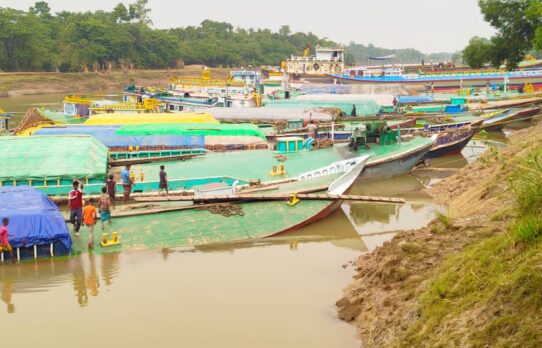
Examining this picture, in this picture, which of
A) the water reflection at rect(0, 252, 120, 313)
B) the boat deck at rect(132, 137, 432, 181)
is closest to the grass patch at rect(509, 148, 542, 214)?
the water reflection at rect(0, 252, 120, 313)

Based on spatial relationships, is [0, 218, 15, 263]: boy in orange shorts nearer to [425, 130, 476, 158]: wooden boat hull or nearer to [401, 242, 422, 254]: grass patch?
[401, 242, 422, 254]: grass patch

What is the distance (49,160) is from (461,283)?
1376cm

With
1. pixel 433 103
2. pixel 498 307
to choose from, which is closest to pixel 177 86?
pixel 433 103

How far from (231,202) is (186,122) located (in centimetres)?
1385

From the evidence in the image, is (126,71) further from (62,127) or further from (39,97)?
(62,127)

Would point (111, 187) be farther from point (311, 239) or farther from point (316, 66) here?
point (316, 66)

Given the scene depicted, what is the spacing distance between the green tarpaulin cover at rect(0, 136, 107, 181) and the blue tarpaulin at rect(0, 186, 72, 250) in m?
4.43

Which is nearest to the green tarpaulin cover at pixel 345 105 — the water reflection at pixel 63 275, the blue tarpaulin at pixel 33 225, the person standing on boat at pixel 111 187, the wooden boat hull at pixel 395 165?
the wooden boat hull at pixel 395 165

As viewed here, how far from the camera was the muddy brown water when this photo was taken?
375 inches

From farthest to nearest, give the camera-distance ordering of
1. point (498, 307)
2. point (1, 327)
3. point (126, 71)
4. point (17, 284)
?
point (126, 71) < point (17, 284) < point (1, 327) < point (498, 307)

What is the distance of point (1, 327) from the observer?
9.94 metres

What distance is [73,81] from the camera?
269 feet

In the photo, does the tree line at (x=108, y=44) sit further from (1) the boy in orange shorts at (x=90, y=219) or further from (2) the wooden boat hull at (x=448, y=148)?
(1) the boy in orange shorts at (x=90, y=219)

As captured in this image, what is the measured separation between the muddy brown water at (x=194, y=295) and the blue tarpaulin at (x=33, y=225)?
461 millimetres
